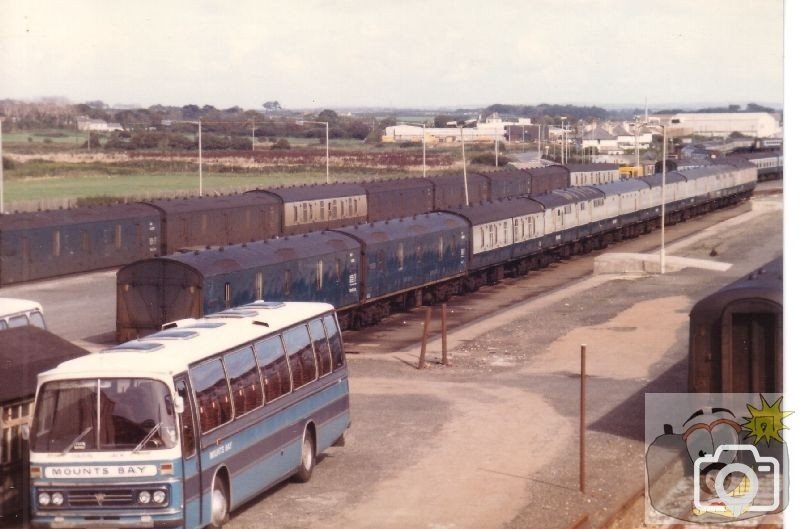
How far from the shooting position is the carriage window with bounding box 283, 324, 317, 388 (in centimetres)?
1798

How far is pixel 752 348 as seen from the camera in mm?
18672

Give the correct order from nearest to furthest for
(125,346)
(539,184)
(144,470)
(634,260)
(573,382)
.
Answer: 1. (144,470)
2. (125,346)
3. (573,382)
4. (634,260)
5. (539,184)

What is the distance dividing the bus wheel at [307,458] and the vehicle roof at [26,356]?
3.46 metres

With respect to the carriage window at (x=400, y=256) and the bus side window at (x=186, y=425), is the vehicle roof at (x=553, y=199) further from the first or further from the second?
the bus side window at (x=186, y=425)

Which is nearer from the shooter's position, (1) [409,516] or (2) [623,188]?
(1) [409,516]

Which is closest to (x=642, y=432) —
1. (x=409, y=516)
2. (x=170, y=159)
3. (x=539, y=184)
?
(x=409, y=516)

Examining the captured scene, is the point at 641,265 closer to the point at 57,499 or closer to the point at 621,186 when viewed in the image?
the point at 621,186

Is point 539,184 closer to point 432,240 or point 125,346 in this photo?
point 432,240

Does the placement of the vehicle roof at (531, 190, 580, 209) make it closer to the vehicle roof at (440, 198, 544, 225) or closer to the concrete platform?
the vehicle roof at (440, 198, 544, 225)

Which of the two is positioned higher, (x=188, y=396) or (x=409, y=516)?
(x=188, y=396)

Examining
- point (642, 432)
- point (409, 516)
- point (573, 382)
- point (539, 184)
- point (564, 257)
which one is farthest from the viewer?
point (539, 184)

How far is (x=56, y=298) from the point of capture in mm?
42906

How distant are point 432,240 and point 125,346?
27.0 meters

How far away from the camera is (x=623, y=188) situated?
2689 inches
